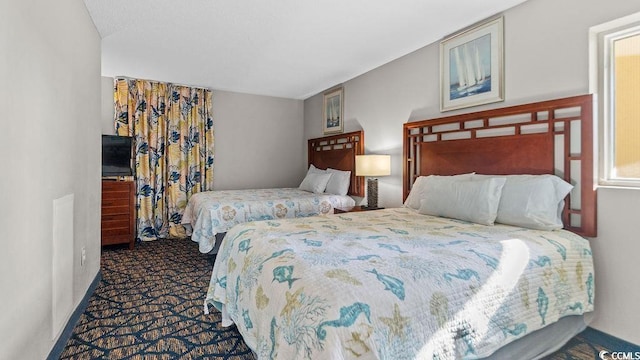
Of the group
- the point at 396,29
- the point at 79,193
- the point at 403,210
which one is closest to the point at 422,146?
the point at 403,210

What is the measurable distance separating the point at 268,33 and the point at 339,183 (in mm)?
2144

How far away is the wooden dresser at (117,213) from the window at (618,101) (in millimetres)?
4786

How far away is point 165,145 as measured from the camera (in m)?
5.00

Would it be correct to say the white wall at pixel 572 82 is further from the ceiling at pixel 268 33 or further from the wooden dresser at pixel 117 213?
the wooden dresser at pixel 117 213

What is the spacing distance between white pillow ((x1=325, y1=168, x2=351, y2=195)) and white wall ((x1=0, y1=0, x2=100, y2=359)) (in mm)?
2861

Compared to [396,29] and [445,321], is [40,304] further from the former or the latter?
[396,29]

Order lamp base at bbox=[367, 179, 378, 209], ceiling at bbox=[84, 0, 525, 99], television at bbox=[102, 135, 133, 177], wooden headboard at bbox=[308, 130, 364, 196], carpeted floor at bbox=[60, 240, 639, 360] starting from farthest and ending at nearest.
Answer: wooden headboard at bbox=[308, 130, 364, 196]
television at bbox=[102, 135, 133, 177]
lamp base at bbox=[367, 179, 378, 209]
ceiling at bbox=[84, 0, 525, 99]
carpeted floor at bbox=[60, 240, 639, 360]

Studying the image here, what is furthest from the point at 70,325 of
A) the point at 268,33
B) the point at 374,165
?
the point at 374,165

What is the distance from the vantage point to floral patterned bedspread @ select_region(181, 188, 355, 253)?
356 cm

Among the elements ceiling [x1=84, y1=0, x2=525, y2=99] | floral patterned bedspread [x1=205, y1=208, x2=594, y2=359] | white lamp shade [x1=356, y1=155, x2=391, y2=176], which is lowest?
floral patterned bedspread [x1=205, y1=208, x2=594, y2=359]

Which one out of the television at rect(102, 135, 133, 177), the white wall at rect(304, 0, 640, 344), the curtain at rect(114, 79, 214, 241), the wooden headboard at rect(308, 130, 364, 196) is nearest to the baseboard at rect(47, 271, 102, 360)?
the television at rect(102, 135, 133, 177)

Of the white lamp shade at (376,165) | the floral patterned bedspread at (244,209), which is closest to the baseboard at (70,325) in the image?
the floral patterned bedspread at (244,209)

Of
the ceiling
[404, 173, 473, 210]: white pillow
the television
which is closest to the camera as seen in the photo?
the ceiling

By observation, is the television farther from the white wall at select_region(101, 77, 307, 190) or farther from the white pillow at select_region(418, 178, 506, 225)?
the white pillow at select_region(418, 178, 506, 225)
